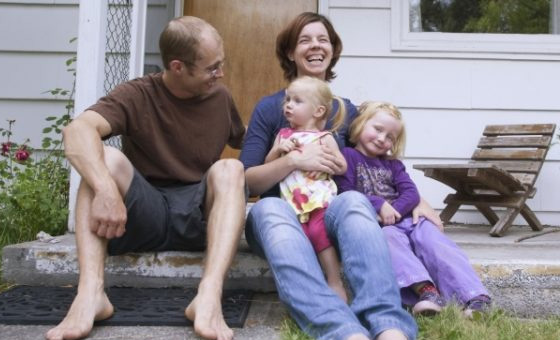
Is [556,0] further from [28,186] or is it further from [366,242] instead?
[28,186]

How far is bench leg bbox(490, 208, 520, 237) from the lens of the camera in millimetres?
3197

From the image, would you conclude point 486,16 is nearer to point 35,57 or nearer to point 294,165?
point 294,165

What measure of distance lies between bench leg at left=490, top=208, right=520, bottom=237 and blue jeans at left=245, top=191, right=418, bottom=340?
150 cm

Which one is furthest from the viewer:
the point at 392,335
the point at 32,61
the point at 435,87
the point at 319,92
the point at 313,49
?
the point at 32,61

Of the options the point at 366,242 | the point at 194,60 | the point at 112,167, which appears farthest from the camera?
the point at 194,60

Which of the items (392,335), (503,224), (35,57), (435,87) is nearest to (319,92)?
(392,335)

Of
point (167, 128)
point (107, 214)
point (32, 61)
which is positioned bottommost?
point (107, 214)

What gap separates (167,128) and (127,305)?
68cm

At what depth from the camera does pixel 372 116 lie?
2332 mm

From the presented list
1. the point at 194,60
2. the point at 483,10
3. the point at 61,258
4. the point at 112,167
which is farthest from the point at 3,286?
the point at 483,10

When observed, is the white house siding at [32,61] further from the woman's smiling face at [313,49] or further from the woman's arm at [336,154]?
the woman's arm at [336,154]

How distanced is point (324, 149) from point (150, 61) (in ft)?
6.72

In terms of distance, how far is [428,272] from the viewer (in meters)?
2.10

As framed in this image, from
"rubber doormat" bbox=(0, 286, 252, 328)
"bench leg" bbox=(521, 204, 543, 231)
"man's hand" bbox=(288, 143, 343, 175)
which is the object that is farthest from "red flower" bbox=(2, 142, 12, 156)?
"bench leg" bbox=(521, 204, 543, 231)
